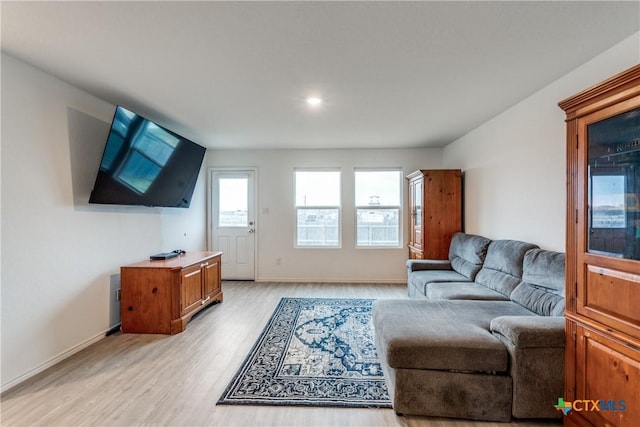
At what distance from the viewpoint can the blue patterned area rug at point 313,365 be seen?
1853 millimetres

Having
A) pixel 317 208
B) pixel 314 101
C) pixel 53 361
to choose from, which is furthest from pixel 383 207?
pixel 53 361

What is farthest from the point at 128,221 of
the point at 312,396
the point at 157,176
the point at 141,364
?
the point at 312,396

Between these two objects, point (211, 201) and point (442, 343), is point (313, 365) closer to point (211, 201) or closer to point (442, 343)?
point (442, 343)

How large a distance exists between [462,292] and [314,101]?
2.37 m

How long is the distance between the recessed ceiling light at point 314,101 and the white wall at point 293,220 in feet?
6.77

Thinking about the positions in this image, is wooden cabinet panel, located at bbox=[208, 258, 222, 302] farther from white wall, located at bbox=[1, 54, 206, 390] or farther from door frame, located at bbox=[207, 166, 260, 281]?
door frame, located at bbox=[207, 166, 260, 281]

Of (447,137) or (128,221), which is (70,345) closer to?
(128,221)

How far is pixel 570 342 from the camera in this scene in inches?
60.6

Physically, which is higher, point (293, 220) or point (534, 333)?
point (293, 220)

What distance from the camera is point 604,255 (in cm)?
139

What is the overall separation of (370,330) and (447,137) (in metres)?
3.05

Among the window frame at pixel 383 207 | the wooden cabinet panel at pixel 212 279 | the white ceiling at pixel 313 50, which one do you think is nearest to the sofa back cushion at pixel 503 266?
the white ceiling at pixel 313 50

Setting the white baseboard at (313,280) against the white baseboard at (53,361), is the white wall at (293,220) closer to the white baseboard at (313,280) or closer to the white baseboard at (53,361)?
the white baseboard at (313,280)

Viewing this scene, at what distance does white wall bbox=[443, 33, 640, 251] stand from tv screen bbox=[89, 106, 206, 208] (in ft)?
12.2
